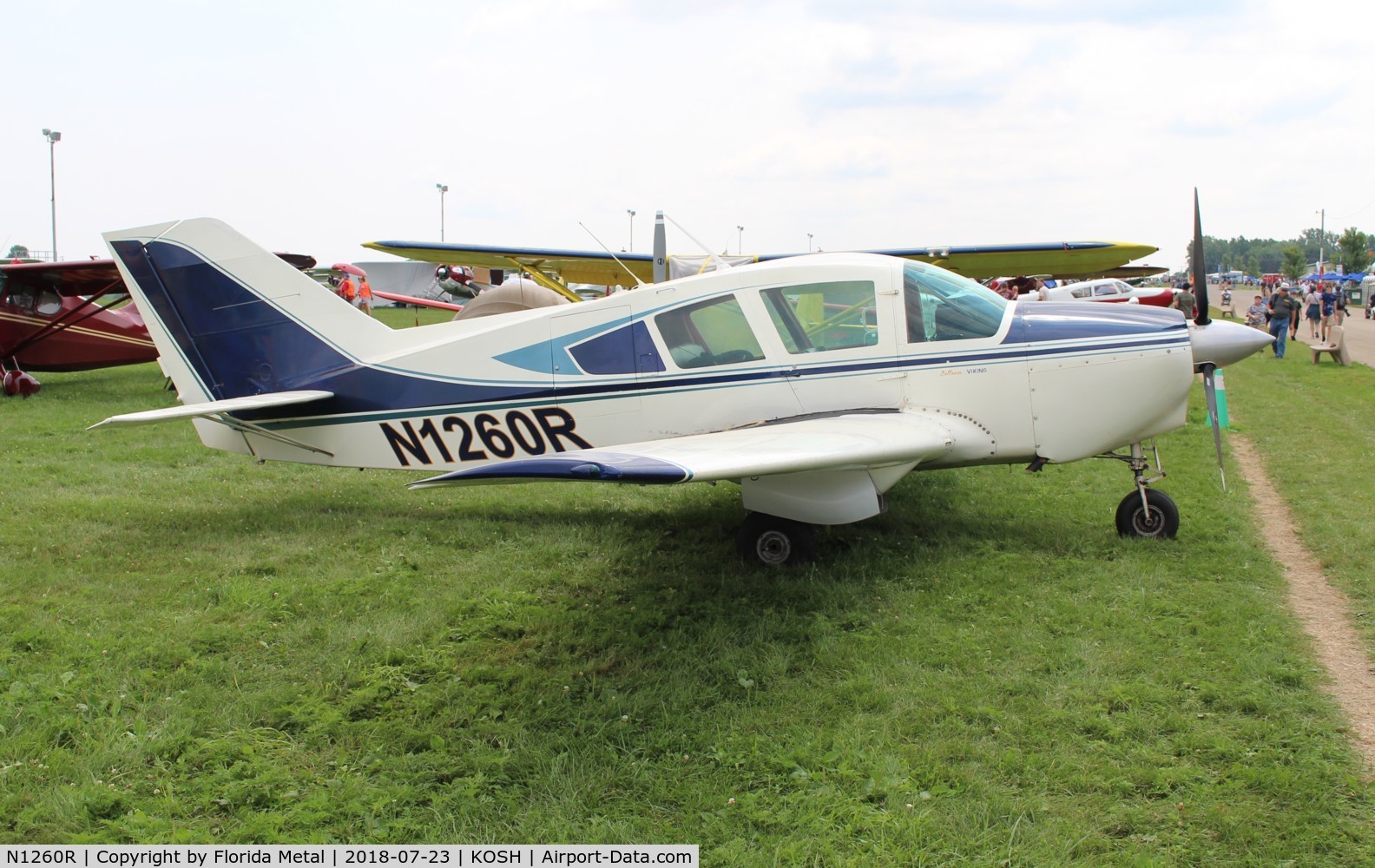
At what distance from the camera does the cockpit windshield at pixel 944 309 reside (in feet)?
21.7

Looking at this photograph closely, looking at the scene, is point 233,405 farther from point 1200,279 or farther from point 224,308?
point 1200,279

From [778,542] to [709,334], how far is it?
1562 millimetres

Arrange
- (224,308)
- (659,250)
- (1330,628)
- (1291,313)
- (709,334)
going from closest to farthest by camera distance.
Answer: (1330,628)
(709,334)
(224,308)
(659,250)
(1291,313)

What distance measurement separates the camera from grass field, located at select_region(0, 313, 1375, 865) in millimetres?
3494

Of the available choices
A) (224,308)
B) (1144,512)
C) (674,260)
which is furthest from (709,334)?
(674,260)

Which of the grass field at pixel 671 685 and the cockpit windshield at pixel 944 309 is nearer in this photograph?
the grass field at pixel 671 685

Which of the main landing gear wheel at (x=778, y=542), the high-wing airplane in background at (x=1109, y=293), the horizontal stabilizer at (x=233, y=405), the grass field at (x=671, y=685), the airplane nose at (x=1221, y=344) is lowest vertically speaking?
the grass field at (x=671, y=685)

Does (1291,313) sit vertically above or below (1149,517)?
above

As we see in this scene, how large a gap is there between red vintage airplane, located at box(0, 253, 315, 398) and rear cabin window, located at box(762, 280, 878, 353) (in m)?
13.4

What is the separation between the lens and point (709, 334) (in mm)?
6793

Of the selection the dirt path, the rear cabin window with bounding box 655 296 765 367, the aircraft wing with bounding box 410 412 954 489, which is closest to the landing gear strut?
the dirt path

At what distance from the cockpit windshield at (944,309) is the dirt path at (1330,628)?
2.53 m

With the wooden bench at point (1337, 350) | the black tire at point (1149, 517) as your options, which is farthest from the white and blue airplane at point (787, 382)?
the wooden bench at point (1337, 350)

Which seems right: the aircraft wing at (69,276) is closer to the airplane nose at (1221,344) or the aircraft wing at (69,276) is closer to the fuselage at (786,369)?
the fuselage at (786,369)
